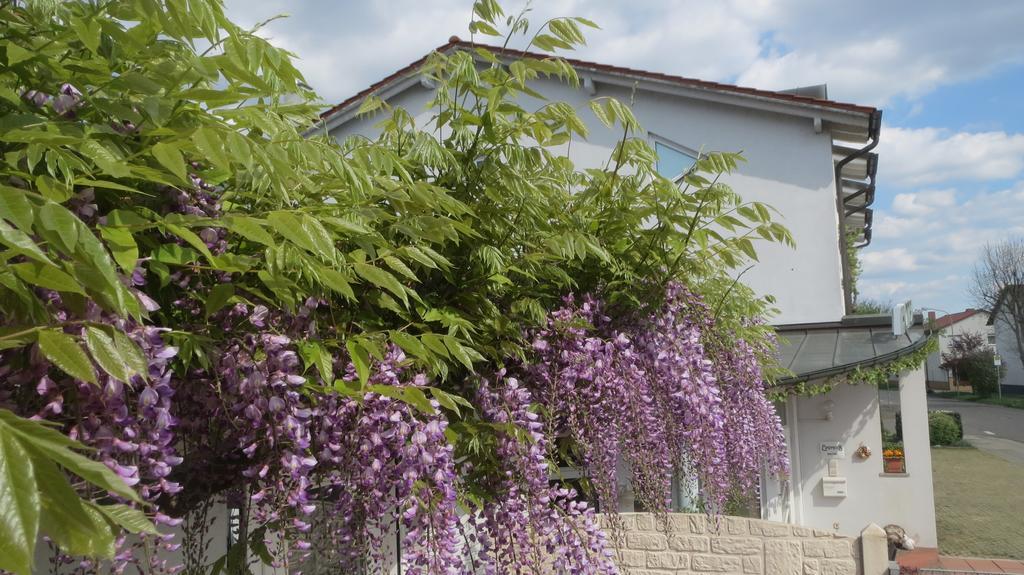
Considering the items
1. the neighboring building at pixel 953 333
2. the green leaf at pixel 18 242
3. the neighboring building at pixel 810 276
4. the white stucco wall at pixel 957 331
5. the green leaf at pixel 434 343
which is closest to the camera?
the green leaf at pixel 18 242

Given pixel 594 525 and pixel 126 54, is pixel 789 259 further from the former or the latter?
pixel 126 54

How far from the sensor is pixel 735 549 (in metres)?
7.38

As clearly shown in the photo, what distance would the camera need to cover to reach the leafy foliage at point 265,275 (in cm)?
122

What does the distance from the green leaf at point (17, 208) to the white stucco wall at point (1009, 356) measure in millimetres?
Answer: 59876

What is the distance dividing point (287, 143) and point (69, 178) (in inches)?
18.2

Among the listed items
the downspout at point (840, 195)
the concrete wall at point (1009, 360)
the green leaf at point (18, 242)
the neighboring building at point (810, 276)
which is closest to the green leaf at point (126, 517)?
the green leaf at point (18, 242)

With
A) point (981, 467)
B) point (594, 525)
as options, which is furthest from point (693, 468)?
point (981, 467)

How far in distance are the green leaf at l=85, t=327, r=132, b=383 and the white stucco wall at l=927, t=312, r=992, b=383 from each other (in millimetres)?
61073

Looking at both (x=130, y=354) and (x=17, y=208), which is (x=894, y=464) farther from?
(x=17, y=208)

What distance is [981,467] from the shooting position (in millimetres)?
21562

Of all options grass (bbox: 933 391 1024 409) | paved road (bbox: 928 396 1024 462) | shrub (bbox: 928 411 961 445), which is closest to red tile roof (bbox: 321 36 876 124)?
paved road (bbox: 928 396 1024 462)

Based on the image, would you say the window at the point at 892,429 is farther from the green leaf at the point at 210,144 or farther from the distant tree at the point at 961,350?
the distant tree at the point at 961,350

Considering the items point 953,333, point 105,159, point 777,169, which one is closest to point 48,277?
point 105,159

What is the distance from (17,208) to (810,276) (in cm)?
1084
